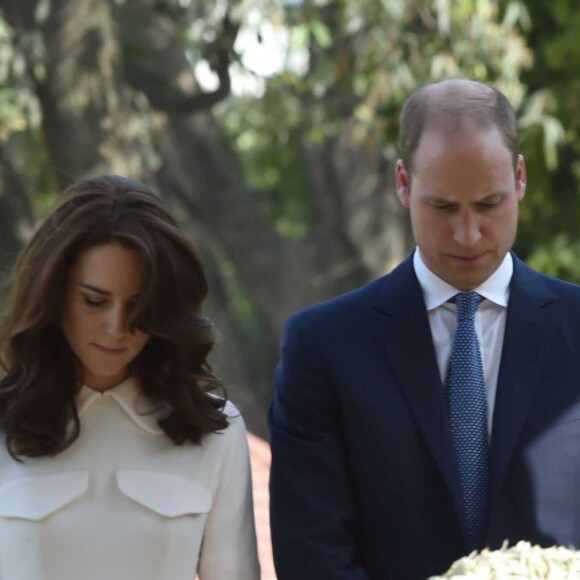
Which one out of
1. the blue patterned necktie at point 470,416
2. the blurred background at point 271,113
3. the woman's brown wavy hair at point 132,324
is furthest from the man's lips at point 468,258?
the blurred background at point 271,113

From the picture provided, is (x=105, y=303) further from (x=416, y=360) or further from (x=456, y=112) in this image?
(x=456, y=112)

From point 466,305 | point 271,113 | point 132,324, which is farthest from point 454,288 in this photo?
point 271,113

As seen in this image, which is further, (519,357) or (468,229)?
(519,357)

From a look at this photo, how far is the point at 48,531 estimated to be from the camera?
331cm

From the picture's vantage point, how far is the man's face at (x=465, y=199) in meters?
3.30

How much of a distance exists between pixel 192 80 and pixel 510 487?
838cm

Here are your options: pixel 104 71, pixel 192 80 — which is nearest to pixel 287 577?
pixel 104 71

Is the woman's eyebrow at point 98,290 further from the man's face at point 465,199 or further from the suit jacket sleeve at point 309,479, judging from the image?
the man's face at point 465,199

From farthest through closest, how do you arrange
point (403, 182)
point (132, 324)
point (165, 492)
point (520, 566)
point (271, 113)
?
1. point (271, 113)
2. point (403, 182)
3. point (165, 492)
4. point (132, 324)
5. point (520, 566)

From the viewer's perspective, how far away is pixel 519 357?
346 centimetres

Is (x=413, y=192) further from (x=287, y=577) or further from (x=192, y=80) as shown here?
(x=192, y=80)

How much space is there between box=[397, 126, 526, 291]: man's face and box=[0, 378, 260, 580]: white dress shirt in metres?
0.55

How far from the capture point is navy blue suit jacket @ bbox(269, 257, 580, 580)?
3398 millimetres

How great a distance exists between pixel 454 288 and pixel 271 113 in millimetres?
7389
